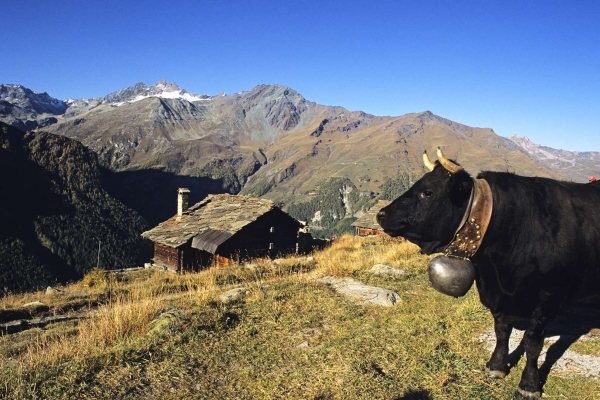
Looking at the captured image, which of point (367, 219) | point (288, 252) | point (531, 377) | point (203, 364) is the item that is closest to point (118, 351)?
point (203, 364)

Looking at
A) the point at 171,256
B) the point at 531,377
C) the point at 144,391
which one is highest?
the point at 531,377

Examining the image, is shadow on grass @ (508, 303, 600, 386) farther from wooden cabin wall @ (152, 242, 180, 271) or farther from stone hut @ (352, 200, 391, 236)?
stone hut @ (352, 200, 391, 236)

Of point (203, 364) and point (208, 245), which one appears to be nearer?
point (203, 364)

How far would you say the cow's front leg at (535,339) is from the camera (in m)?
3.91

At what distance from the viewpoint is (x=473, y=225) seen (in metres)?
3.84

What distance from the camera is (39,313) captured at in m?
12.8

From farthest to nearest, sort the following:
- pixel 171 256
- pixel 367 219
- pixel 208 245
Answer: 1. pixel 367 219
2. pixel 171 256
3. pixel 208 245

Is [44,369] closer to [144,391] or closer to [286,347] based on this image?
[144,391]

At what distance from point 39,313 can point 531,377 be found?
14057 mm

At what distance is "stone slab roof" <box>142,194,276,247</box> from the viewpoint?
82.6ft

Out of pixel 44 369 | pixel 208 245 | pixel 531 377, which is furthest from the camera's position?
pixel 208 245

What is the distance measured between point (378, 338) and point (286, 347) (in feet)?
4.29

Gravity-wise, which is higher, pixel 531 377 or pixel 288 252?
pixel 531 377

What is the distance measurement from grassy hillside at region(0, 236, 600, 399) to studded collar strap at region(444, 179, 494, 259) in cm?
156
